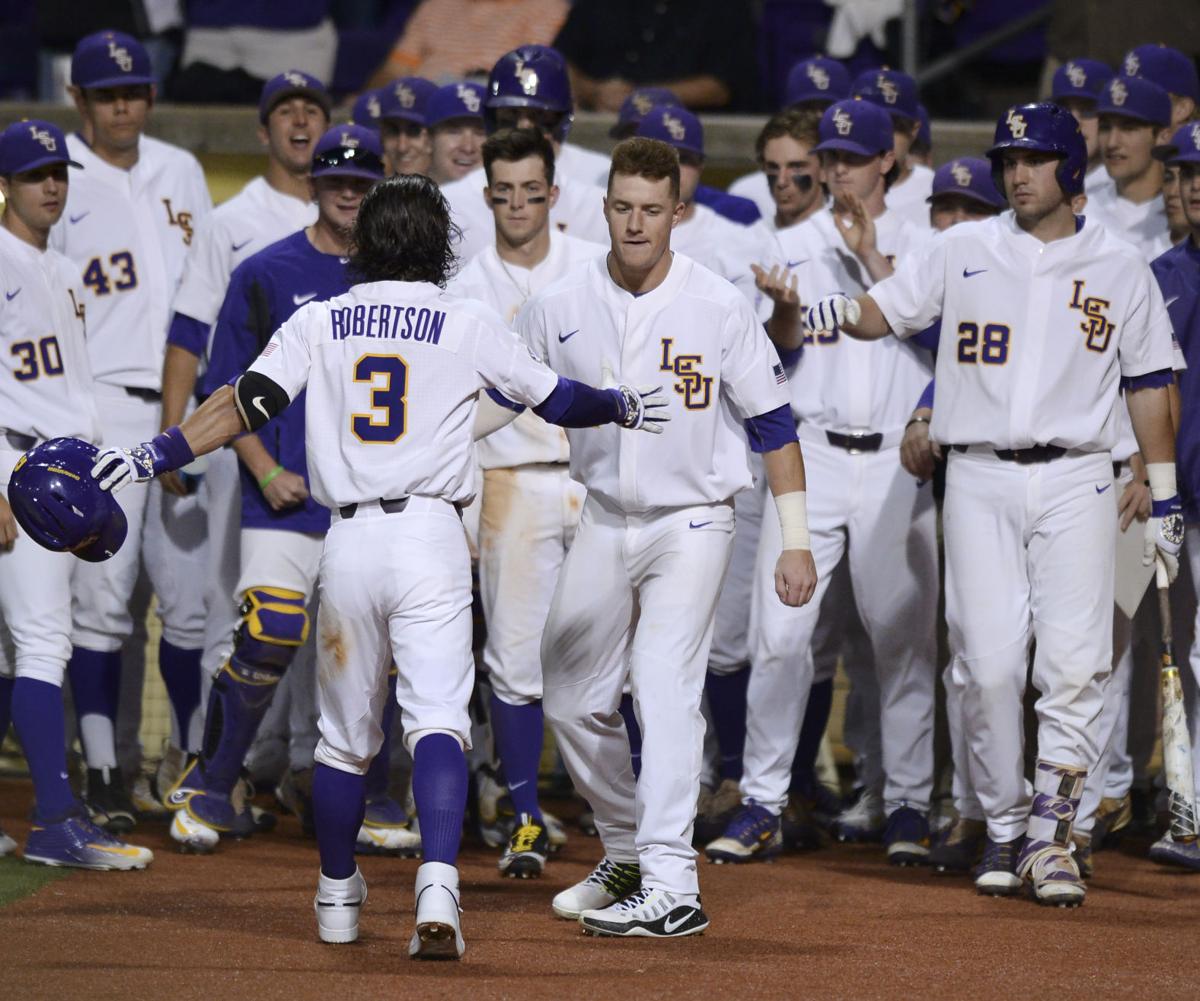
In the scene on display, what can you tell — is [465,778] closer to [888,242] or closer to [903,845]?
[903,845]

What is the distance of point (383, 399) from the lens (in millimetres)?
4910

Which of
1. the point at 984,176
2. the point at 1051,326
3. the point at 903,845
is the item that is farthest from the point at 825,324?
the point at 903,845

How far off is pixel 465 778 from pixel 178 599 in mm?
2652

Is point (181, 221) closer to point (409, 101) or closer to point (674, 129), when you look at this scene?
point (409, 101)

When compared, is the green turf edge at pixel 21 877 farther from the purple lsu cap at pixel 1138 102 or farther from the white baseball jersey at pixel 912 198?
the purple lsu cap at pixel 1138 102

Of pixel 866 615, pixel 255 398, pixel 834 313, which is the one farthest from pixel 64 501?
pixel 866 615

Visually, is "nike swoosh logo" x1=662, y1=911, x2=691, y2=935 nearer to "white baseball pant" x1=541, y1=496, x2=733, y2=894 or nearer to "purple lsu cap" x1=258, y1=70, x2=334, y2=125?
"white baseball pant" x1=541, y1=496, x2=733, y2=894

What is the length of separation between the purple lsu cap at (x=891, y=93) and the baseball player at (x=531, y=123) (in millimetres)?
1183

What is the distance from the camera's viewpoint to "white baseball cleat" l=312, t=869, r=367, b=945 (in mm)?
4934

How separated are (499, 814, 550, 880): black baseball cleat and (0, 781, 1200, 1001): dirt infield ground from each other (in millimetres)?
67

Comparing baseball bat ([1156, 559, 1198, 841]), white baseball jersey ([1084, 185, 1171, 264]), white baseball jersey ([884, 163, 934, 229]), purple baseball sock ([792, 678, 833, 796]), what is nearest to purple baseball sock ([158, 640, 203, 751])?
purple baseball sock ([792, 678, 833, 796])

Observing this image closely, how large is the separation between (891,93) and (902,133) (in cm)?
16

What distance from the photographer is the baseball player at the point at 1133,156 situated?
24.4 ft

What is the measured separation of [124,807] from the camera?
6.88 m
